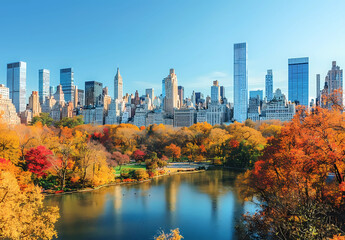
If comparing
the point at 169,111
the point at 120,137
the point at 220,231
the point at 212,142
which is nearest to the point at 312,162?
the point at 220,231

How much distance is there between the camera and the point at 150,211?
84.2 ft

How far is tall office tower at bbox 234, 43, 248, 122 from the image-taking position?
509 feet

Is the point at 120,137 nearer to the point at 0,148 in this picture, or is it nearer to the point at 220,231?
the point at 0,148

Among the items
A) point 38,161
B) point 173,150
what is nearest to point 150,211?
point 38,161

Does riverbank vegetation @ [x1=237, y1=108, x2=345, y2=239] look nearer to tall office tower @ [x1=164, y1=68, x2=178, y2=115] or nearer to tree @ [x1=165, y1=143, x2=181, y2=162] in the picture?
tree @ [x1=165, y1=143, x2=181, y2=162]

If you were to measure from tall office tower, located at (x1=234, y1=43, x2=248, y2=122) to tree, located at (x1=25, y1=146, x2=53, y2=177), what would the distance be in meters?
126

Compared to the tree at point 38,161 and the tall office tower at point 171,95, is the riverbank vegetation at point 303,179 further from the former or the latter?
the tall office tower at point 171,95

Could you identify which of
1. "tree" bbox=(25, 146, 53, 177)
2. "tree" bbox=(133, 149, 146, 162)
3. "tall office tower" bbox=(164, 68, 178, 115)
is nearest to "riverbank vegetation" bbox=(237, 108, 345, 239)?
"tree" bbox=(25, 146, 53, 177)

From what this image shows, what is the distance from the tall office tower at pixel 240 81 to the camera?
155075mm

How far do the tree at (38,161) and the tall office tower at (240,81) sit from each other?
12564 cm

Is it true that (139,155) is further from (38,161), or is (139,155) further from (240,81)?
(240,81)

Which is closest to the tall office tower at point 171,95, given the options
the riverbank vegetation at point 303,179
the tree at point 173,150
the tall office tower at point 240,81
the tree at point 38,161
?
the tall office tower at point 240,81

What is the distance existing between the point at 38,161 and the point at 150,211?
47.8 feet

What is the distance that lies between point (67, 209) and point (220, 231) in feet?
44.7
